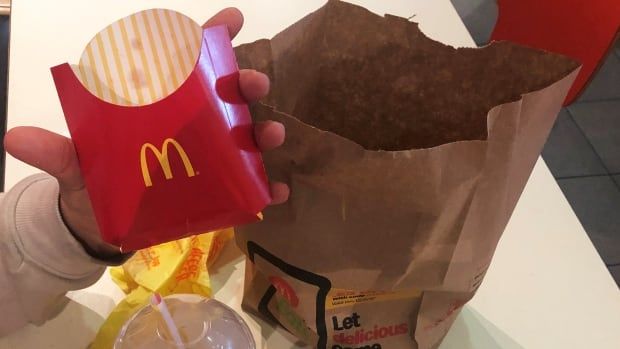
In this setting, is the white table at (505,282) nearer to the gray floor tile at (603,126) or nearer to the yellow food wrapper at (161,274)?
the yellow food wrapper at (161,274)

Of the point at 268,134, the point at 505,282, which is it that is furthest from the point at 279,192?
the point at 505,282

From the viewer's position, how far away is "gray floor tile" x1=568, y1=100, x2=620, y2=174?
5.91ft

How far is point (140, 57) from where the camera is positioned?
465 mm

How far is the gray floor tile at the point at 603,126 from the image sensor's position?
1803mm

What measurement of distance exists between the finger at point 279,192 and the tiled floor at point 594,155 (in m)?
1.29

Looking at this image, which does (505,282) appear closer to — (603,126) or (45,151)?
(45,151)

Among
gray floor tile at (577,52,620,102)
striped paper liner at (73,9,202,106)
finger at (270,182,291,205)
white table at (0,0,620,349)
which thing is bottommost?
gray floor tile at (577,52,620,102)

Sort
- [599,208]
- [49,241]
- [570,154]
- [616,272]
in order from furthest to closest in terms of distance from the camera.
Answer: [570,154] → [599,208] → [616,272] → [49,241]

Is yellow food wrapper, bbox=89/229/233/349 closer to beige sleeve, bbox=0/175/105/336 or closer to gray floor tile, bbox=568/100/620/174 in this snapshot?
beige sleeve, bbox=0/175/105/336

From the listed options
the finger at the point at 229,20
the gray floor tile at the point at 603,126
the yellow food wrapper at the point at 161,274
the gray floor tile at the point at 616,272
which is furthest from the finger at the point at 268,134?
the gray floor tile at the point at 603,126

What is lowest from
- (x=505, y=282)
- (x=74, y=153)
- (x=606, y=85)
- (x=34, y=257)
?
(x=606, y=85)

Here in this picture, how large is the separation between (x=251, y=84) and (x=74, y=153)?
160 millimetres

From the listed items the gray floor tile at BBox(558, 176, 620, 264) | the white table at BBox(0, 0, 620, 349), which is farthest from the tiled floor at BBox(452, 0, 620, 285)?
the white table at BBox(0, 0, 620, 349)

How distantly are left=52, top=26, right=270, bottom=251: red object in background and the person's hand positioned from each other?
1 centimetres
